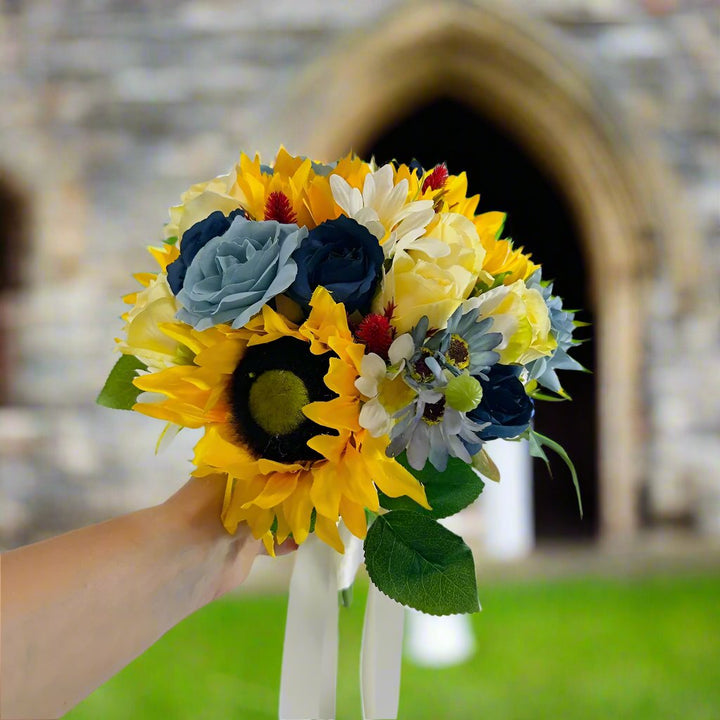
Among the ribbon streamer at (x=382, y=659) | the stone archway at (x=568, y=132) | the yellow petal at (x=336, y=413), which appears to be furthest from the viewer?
the stone archway at (x=568, y=132)

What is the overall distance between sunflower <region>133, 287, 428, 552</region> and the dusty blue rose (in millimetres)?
25

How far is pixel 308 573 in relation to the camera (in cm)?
90

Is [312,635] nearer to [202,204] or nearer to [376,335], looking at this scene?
[376,335]

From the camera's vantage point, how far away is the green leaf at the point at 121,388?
0.88 metres

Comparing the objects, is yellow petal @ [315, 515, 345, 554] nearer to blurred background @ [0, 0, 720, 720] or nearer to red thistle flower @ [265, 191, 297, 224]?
red thistle flower @ [265, 191, 297, 224]

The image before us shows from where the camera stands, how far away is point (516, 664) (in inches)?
112

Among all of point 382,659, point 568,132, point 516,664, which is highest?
point 568,132

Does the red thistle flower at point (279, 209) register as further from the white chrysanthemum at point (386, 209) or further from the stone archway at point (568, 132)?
the stone archway at point (568, 132)

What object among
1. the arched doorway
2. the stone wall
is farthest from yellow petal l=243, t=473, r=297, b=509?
the arched doorway

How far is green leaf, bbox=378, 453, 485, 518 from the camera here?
0.81 metres

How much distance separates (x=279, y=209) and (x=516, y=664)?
97.3 inches

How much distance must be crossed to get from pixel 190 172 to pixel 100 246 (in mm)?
508

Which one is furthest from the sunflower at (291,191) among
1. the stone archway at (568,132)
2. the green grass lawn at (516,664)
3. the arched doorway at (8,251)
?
the arched doorway at (8,251)

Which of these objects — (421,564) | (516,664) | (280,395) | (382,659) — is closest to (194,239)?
(280,395)
